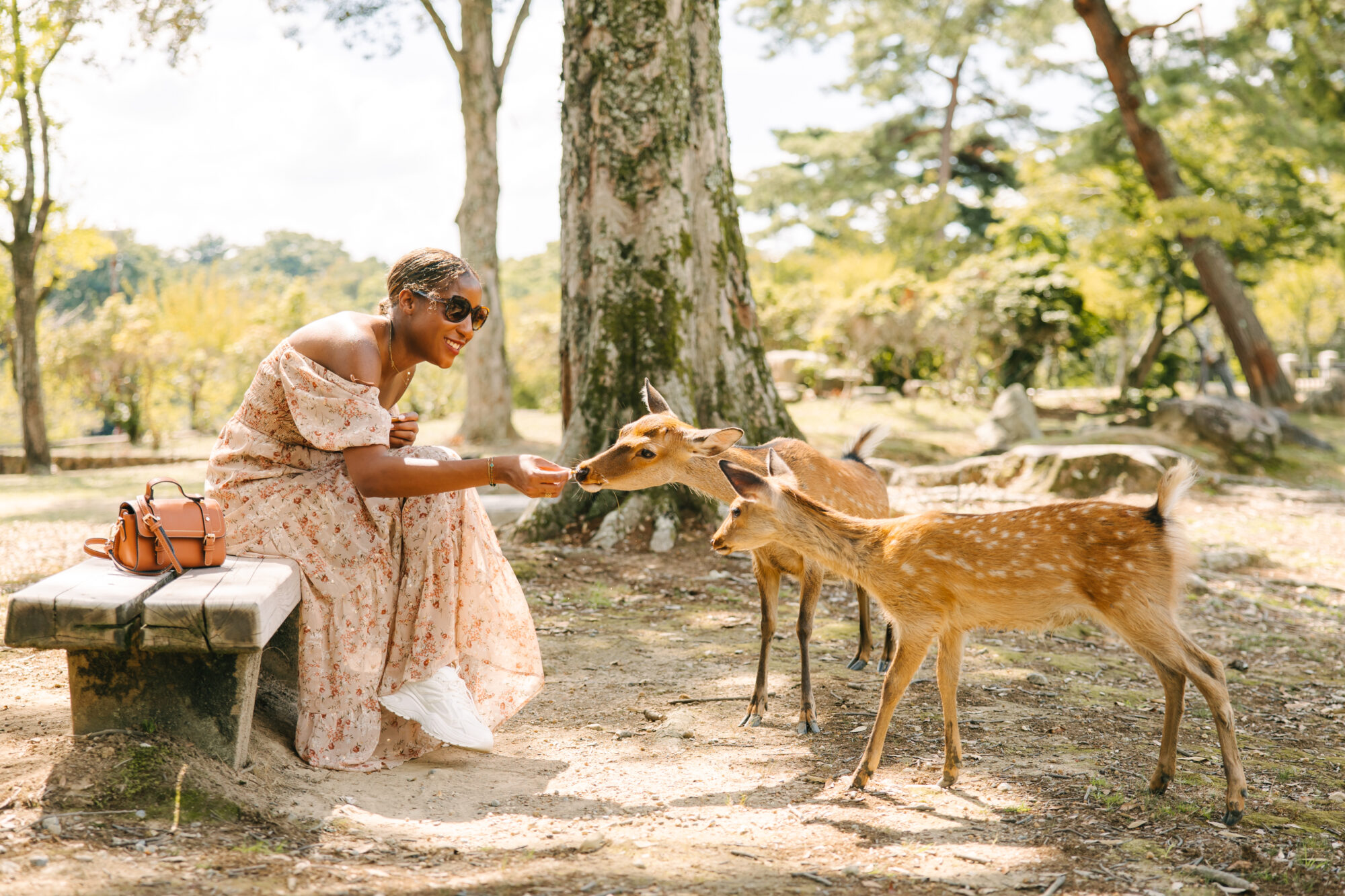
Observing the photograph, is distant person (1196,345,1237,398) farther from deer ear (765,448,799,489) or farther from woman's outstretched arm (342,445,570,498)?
woman's outstretched arm (342,445,570,498)

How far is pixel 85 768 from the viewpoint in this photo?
2697 millimetres

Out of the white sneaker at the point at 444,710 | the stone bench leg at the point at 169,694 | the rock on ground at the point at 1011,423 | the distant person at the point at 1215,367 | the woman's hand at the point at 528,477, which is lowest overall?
the white sneaker at the point at 444,710

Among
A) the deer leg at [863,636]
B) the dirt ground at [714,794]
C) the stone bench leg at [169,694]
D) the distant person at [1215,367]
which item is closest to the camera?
the dirt ground at [714,794]

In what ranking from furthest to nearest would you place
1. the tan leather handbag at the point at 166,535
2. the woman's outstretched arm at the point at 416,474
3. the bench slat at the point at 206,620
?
the woman's outstretched arm at the point at 416,474
the tan leather handbag at the point at 166,535
the bench slat at the point at 206,620

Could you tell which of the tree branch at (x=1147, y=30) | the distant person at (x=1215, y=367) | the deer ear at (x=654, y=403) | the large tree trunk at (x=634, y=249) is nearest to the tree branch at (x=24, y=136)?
the large tree trunk at (x=634, y=249)

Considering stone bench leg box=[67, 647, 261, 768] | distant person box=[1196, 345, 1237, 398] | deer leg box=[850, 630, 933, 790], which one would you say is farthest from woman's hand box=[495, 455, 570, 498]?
distant person box=[1196, 345, 1237, 398]

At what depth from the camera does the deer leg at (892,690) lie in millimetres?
3357

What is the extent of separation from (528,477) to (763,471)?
5.07 ft

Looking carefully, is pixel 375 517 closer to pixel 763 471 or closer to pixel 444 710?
pixel 444 710

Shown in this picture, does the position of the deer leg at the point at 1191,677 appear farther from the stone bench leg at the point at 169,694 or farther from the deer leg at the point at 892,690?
the stone bench leg at the point at 169,694

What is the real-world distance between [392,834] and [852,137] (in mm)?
29143

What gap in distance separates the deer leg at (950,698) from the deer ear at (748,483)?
0.85m

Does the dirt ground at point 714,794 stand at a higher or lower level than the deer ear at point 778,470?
lower

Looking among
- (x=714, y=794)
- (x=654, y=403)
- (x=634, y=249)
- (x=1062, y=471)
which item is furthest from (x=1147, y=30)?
(x=714, y=794)
